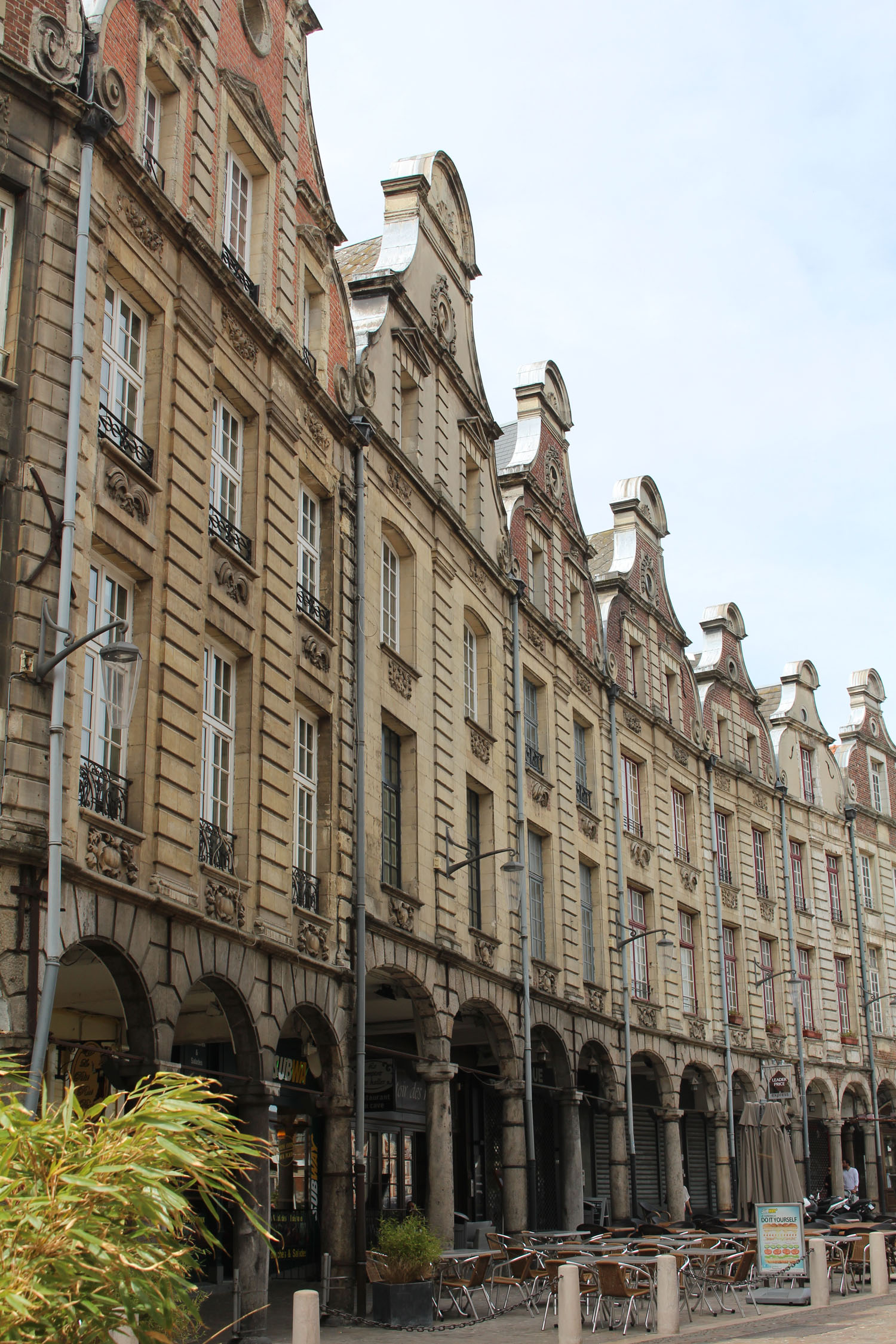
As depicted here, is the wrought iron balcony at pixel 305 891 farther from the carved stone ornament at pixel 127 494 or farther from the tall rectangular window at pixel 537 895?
the tall rectangular window at pixel 537 895

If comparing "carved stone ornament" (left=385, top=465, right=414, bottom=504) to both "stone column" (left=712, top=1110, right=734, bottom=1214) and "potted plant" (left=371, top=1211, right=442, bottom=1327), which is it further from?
"stone column" (left=712, top=1110, right=734, bottom=1214)

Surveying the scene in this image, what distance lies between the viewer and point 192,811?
14.3m

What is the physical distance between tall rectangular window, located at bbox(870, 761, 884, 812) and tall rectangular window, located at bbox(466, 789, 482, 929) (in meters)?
27.1

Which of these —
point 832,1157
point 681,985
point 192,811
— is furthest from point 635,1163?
point 192,811

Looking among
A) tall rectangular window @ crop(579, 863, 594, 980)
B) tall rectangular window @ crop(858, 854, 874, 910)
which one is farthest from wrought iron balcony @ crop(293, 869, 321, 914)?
tall rectangular window @ crop(858, 854, 874, 910)

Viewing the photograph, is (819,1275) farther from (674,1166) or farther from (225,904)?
(674,1166)

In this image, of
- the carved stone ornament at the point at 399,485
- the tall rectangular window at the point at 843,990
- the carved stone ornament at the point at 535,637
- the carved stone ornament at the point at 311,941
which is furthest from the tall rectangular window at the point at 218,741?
the tall rectangular window at the point at 843,990

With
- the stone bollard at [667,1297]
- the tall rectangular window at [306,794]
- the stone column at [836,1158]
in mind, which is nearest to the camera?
the stone bollard at [667,1297]

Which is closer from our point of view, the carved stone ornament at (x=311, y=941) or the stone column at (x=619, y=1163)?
the carved stone ornament at (x=311, y=941)

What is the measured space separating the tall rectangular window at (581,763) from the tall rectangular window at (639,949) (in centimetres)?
299

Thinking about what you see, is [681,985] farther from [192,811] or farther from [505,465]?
[192,811]

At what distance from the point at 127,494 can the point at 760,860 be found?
92.6ft

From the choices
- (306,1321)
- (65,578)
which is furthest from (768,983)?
(65,578)

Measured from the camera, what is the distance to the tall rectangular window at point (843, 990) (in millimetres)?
40906
